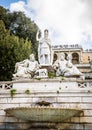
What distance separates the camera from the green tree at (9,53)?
88.1 ft

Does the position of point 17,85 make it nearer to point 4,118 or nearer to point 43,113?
point 4,118

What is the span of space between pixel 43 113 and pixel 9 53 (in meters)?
13.7

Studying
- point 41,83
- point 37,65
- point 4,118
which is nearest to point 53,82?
point 41,83

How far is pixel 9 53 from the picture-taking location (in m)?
27.4

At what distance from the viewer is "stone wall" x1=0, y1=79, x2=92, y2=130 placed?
15.7 meters

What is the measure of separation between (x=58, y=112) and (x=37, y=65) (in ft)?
14.7

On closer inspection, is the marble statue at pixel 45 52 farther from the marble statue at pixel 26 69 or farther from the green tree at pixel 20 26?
the green tree at pixel 20 26

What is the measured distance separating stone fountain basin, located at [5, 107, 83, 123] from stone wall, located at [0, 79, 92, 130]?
0.57m

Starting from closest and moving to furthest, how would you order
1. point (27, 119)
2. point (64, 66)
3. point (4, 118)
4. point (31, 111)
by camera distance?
point (31, 111), point (27, 119), point (4, 118), point (64, 66)

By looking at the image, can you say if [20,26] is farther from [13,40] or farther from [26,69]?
[26,69]

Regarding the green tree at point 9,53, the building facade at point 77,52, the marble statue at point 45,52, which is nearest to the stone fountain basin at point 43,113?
the marble statue at point 45,52

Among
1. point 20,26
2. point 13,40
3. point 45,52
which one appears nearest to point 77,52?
point 20,26

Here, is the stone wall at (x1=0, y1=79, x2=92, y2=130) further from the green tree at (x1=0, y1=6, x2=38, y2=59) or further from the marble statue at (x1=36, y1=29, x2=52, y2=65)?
the green tree at (x1=0, y1=6, x2=38, y2=59)

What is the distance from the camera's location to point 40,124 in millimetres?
15688
